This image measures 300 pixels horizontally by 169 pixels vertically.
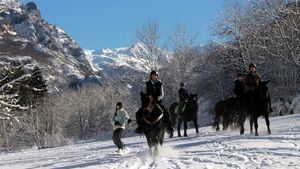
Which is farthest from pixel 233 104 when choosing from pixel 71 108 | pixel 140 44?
pixel 71 108

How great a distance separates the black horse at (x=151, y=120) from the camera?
14.8m

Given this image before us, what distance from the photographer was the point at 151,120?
48.9 feet

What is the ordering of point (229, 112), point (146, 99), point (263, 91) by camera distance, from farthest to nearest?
point (229, 112) < point (263, 91) < point (146, 99)

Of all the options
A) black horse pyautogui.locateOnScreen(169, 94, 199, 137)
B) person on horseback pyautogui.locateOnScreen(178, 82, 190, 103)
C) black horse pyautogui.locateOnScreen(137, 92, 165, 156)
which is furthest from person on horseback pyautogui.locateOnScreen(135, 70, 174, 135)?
black horse pyautogui.locateOnScreen(169, 94, 199, 137)

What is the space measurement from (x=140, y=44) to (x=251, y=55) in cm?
1571

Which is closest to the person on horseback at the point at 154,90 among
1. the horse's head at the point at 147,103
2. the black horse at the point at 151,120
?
the black horse at the point at 151,120

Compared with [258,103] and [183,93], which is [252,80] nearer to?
[258,103]

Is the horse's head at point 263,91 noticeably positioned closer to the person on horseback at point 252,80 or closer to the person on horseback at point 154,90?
the person on horseback at point 252,80

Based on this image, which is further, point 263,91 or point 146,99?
point 263,91

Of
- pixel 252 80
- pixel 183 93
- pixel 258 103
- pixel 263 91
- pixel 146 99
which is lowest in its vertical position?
pixel 258 103

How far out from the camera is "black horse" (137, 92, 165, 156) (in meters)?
14.8

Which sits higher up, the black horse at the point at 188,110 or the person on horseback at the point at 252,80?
the person on horseback at the point at 252,80

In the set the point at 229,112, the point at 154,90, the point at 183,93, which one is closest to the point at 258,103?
the point at 154,90

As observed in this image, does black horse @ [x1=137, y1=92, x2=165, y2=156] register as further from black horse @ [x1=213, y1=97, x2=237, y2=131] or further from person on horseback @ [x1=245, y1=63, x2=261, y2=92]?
black horse @ [x1=213, y1=97, x2=237, y2=131]
